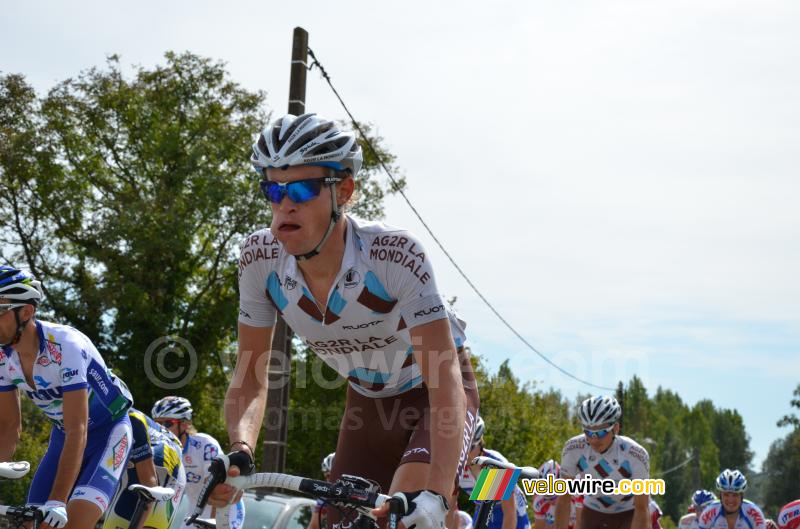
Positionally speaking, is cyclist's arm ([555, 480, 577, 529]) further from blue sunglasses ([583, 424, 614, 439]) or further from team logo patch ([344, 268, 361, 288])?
team logo patch ([344, 268, 361, 288])

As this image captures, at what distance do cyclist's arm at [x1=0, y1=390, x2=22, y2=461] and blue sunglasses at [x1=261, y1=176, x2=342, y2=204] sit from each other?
111 inches

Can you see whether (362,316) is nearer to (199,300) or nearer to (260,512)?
(260,512)

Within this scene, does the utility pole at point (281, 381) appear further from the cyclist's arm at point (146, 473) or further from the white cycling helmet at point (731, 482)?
the cyclist's arm at point (146, 473)

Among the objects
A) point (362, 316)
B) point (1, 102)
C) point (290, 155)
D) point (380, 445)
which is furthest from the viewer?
point (1, 102)

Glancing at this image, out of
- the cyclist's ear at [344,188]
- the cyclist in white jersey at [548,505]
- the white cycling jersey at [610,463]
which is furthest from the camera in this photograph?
the cyclist in white jersey at [548,505]

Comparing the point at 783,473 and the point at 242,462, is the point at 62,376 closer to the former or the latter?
the point at 242,462

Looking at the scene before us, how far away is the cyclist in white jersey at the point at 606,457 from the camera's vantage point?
10.3m

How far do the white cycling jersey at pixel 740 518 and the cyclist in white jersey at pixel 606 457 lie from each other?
350 centimetres

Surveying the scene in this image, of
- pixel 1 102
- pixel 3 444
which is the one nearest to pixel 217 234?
pixel 1 102

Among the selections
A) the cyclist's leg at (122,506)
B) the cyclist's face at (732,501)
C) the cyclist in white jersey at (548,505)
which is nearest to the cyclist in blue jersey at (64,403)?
the cyclist's leg at (122,506)

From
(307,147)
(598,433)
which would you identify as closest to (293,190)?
(307,147)

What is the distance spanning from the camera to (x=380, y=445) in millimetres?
4844

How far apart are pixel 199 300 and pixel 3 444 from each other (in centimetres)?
2653

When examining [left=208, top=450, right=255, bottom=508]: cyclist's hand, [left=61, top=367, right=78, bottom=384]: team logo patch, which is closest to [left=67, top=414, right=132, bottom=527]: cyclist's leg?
[left=61, top=367, right=78, bottom=384]: team logo patch
